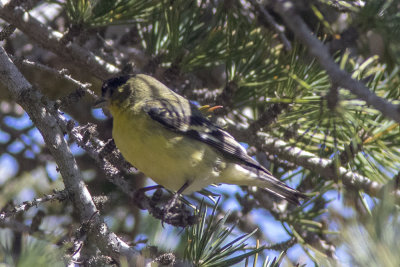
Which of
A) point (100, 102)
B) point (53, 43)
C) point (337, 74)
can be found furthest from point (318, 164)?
point (53, 43)

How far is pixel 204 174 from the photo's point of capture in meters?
2.72

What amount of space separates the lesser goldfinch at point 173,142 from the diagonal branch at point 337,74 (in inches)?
48.9

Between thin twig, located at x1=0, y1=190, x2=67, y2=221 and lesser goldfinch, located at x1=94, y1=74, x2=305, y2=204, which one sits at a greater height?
lesser goldfinch, located at x1=94, y1=74, x2=305, y2=204

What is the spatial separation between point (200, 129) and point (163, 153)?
45cm

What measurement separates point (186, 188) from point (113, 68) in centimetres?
101

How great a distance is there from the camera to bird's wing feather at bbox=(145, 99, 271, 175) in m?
2.83

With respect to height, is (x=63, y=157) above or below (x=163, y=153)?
below

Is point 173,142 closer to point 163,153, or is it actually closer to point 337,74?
point 163,153

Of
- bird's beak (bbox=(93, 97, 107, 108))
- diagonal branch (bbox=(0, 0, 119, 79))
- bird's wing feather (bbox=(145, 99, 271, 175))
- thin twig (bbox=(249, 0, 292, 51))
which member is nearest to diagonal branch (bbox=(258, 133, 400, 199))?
bird's wing feather (bbox=(145, 99, 271, 175))

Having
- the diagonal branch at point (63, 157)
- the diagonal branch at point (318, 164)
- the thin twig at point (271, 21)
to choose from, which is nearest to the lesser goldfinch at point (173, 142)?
the diagonal branch at point (318, 164)

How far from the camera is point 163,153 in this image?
2562 millimetres

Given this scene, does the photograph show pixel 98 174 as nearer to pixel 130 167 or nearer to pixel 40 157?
pixel 40 157

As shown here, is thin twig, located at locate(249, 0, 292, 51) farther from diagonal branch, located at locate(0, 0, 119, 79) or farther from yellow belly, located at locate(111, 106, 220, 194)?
diagonal branch, located at locate(0, 0, 119, 79)

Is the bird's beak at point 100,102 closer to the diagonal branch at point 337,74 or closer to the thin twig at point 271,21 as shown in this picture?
the thin twig at point 271,21
